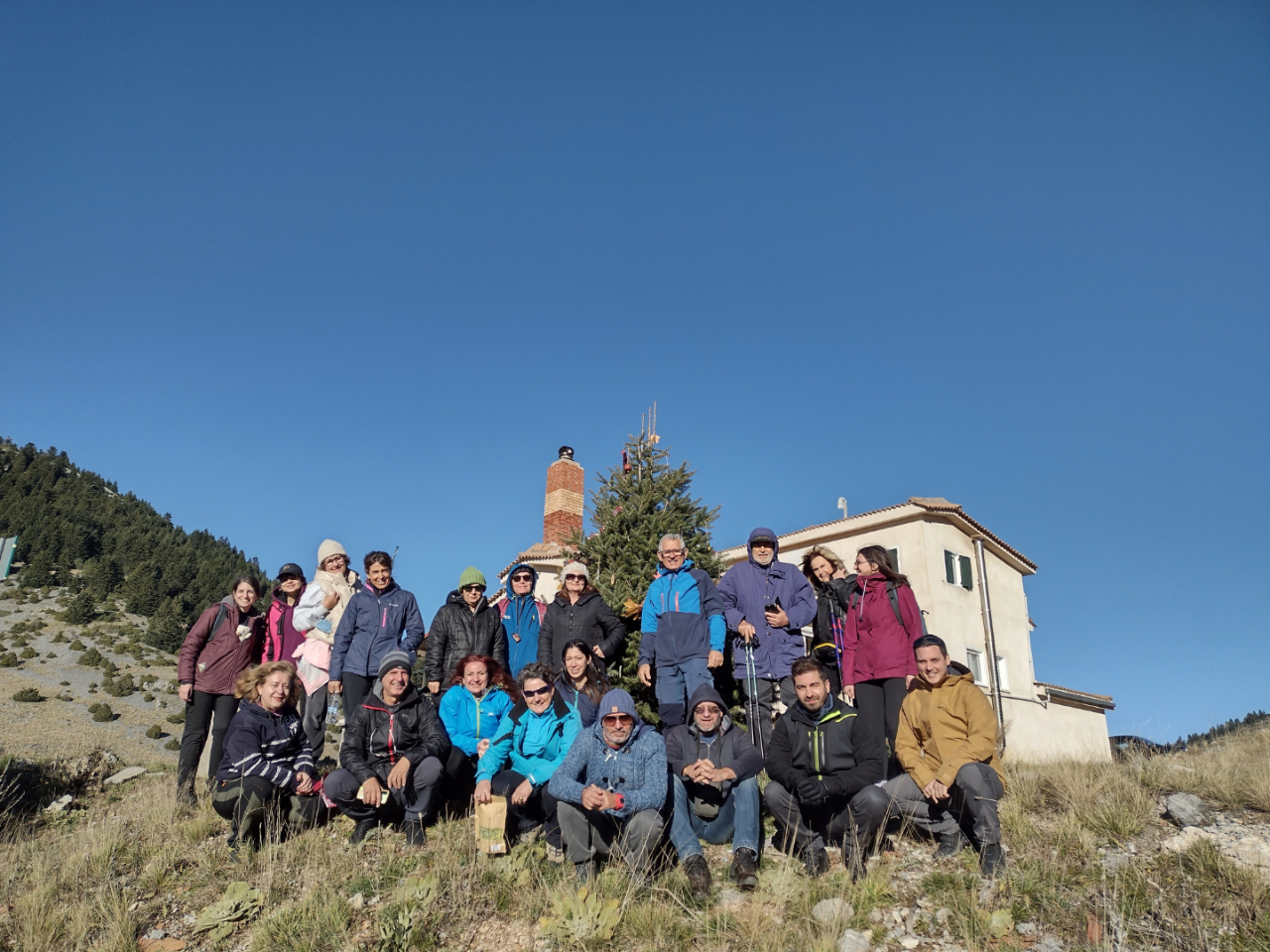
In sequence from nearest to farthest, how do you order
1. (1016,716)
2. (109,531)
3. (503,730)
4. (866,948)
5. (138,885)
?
(866,948) → (138,885) → (503,730) → (1016,716) → (109,531)

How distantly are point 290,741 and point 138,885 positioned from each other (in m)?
1.34

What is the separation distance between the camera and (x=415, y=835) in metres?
6.03

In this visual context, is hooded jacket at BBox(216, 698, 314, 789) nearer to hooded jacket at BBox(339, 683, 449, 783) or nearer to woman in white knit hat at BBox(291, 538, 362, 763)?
hooded jacket at BBox(339, 683, 449, 783)

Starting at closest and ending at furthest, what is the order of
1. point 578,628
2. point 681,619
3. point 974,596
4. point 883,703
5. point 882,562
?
point 883,703
point 882,562
point 681,619
point 578,628
point 974,596

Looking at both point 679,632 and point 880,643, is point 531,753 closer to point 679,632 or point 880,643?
Result: point 679,632

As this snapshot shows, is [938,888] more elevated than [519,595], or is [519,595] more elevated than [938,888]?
[519,595]

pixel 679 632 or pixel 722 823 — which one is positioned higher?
pixel 679 632

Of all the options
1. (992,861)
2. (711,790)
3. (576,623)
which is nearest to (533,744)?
(711,790)

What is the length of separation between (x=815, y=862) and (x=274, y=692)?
4.39 metres

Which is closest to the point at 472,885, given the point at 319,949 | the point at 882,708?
the point at 319,949

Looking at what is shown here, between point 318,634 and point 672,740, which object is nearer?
point 672,740

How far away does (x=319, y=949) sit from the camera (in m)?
4.53

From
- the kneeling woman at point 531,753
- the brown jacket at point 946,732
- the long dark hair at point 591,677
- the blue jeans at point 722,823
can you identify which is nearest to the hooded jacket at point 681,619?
the long dark hair at point 591,677

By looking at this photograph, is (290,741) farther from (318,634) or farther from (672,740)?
(672,740)
